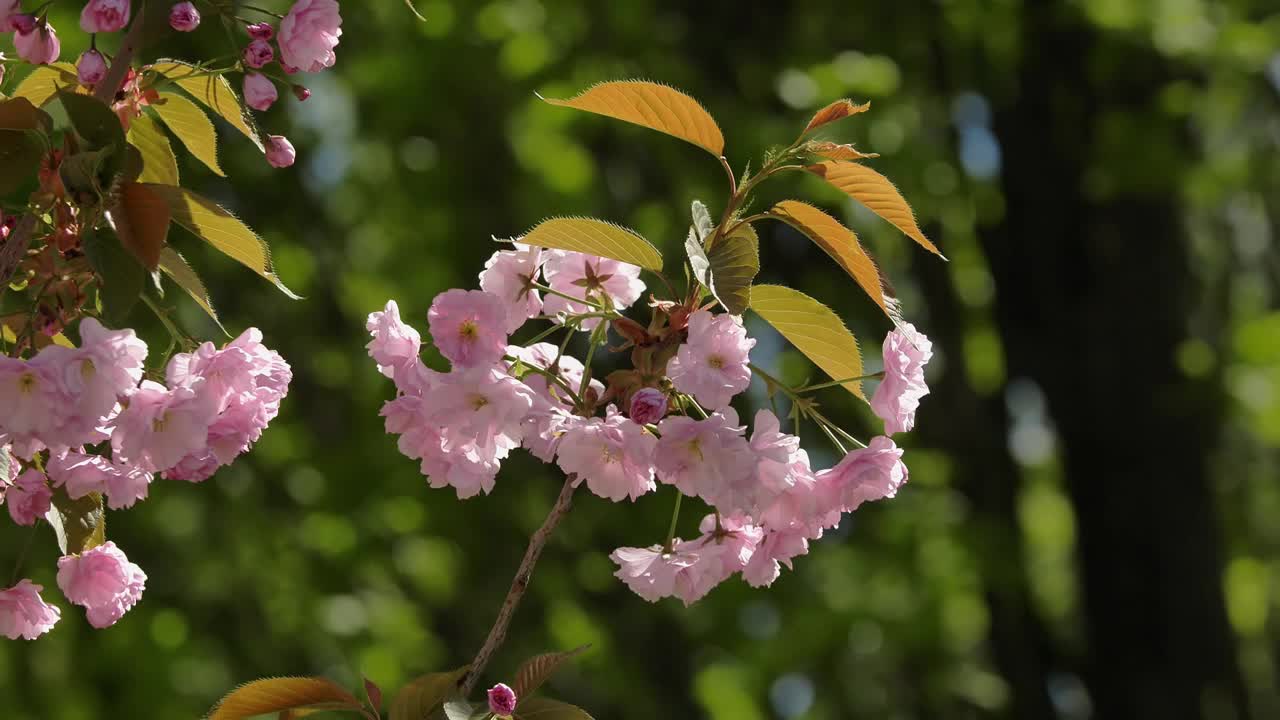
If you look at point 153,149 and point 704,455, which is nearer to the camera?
point 704,455

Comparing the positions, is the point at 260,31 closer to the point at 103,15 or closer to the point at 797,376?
the point at 103,15

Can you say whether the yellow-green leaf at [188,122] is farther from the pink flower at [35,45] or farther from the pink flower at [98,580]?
the pink flower at [98,580]

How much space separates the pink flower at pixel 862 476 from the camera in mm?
1463

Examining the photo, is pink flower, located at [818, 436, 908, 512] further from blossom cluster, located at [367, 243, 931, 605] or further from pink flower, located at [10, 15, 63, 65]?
pink flower, located at [10, 15, 63, 65]

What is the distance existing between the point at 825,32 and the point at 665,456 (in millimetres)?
5372

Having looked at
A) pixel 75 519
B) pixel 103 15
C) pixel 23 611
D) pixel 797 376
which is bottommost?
pixel 797 376

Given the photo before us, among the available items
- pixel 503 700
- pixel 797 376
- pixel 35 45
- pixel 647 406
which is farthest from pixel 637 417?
pixel 797 376

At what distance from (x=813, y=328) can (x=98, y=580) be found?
901 millimetres

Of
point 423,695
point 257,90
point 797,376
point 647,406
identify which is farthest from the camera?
point 797,376

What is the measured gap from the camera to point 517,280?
1.60m

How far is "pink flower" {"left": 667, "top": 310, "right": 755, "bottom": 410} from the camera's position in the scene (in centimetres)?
137

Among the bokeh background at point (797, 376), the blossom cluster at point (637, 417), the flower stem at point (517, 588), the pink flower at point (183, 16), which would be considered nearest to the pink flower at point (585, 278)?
the blossom cluster at point (637, 417)

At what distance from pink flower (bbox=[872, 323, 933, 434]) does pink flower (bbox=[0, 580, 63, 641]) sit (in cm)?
101

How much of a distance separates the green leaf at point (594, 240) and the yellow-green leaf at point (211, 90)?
0.41 meters
